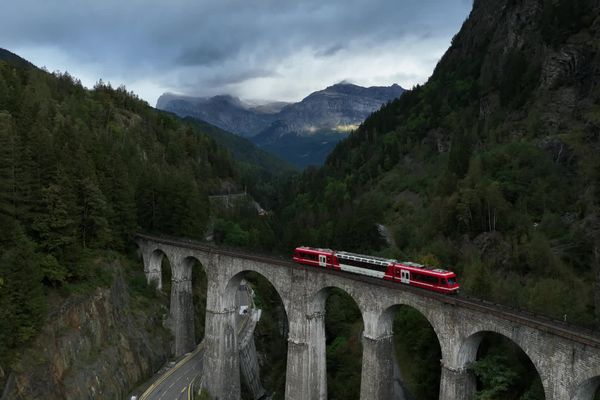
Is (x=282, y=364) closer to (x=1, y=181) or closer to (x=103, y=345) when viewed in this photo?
(x=103, y=345)

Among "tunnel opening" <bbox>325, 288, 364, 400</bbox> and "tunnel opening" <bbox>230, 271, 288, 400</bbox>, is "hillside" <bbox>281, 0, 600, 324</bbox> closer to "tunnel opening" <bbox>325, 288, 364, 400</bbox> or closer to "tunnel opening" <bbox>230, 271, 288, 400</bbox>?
"tunnel opening" <bbox>325, 288, 364, 400</bbox>

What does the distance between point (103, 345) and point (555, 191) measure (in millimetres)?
64687

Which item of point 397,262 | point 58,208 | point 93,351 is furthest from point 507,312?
point 58,208

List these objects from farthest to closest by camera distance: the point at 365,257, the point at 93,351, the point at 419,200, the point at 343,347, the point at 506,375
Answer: the point at 419,200 < the point at 343,347 < the point at 93,351 < the point at 365,257 < the point at 506,375

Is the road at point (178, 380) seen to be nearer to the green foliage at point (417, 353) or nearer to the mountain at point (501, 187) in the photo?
the mountain at point (501, 187)

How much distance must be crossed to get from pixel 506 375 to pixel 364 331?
12.6m

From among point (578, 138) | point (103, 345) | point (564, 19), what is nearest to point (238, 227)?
point (103, 345)

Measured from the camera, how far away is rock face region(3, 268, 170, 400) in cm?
3913

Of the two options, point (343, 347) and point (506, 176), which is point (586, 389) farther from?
point (506, 176)

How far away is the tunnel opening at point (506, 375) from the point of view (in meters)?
33.1

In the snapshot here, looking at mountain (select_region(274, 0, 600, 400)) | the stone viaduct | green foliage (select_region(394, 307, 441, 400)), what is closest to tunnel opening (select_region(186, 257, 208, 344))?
the stone viaduct

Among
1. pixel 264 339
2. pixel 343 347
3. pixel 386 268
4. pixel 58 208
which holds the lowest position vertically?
pixel 264 339

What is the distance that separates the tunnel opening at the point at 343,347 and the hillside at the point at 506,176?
43.1 feet

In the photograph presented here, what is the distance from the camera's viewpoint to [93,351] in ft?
155
